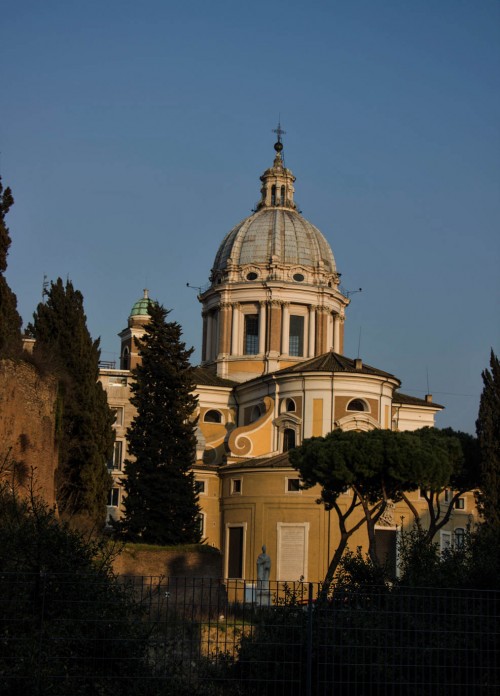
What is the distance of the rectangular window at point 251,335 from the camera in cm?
6369

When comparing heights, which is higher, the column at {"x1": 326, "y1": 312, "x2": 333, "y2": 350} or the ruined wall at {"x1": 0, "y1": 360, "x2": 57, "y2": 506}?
the column at {"x1": 326, "y1": 312, "x2": 333, "y2": 350}

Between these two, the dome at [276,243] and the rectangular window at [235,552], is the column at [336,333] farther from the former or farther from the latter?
the rectangular window at [235,552]

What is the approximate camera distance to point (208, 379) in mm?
61500

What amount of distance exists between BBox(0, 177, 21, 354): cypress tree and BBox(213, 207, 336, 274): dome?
1358 inches

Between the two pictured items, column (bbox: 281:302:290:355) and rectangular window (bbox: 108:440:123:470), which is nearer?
rectangular window (bbox: 108:440:123:470)

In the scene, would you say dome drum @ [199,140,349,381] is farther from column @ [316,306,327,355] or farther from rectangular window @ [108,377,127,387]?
rectangular window @ [108,377,127,387]

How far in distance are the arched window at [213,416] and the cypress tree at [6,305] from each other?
98.8ft

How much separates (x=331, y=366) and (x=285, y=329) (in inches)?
323

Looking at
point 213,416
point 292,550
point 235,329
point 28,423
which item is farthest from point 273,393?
point 28,423

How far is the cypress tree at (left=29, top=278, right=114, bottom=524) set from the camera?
124ft

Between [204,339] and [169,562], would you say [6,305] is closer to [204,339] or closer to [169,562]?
[169,562]

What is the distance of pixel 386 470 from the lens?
39406 millimetres

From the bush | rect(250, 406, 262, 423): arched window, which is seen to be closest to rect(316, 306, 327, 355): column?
rect(250, 406, 262, 423): arched window

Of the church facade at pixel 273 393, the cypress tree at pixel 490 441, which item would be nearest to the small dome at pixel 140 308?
the church facade at pixel 273 393
